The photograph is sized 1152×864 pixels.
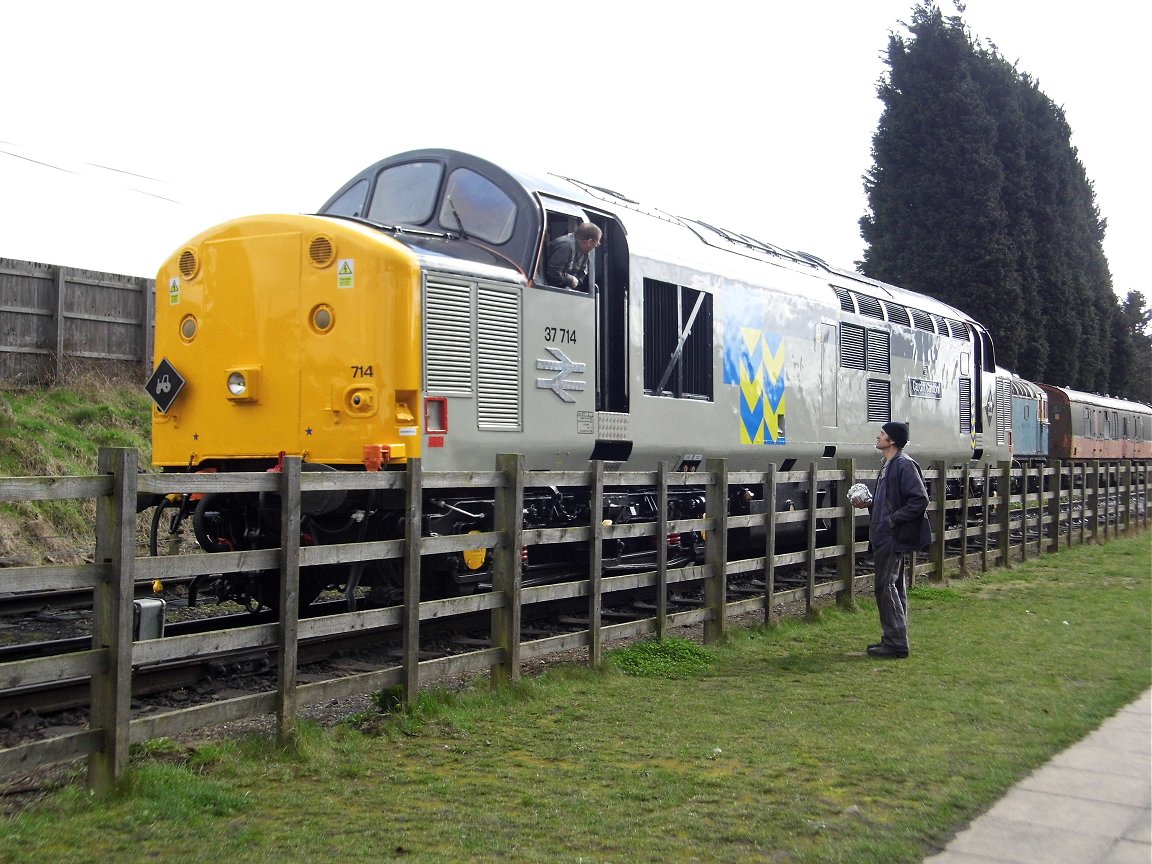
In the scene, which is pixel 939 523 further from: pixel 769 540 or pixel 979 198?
pixel 979 198

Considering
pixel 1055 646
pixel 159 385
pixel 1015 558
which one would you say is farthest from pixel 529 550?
pixel 1015 558

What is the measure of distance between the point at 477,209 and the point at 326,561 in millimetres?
4481

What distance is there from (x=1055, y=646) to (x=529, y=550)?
4.30 meters

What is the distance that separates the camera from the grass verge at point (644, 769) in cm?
435

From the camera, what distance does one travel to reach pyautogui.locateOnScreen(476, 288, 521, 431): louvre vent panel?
8.68 m

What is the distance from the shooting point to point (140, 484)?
501 centimetres

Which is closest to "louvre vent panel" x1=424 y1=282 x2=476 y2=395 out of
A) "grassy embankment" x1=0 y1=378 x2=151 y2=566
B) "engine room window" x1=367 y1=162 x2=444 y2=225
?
"engine room window" x1=367 y1=162 x2=444 y2=225

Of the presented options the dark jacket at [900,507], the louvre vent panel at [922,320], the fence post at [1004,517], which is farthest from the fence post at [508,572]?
the louvre vent panel at [922,320]

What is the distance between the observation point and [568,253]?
950 cm

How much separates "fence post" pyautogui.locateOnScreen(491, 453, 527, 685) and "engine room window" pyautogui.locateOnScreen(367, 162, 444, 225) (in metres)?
3.57

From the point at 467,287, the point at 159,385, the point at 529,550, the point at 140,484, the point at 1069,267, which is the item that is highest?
the point at 1069,267

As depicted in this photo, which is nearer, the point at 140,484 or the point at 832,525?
the point at 140,484

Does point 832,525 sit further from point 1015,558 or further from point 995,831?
point 995,831

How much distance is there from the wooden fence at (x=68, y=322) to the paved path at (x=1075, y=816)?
15437 mm
